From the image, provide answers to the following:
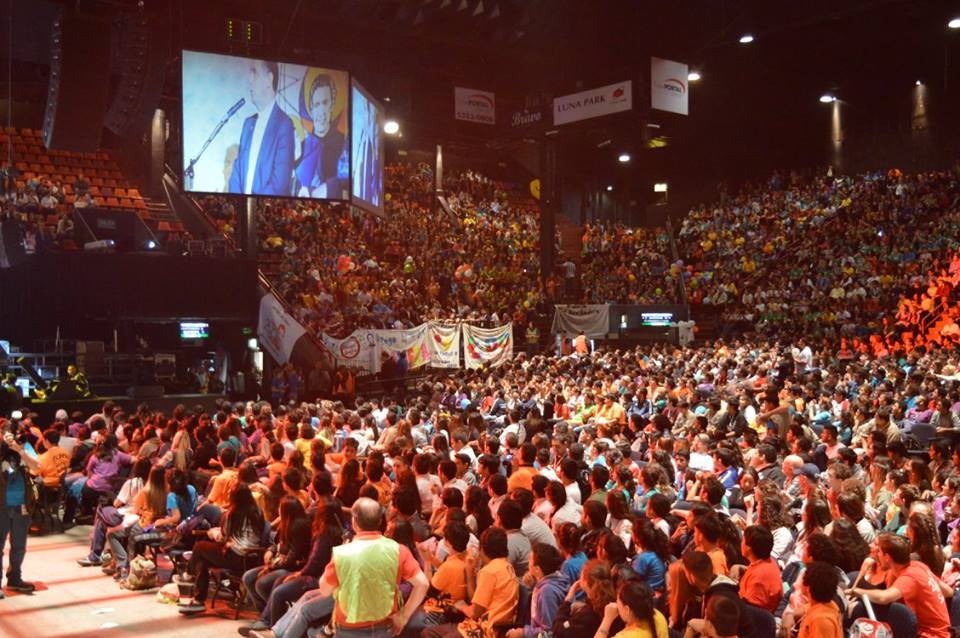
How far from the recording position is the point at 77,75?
14641 millimetres

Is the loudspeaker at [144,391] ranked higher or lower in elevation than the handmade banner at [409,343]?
lower

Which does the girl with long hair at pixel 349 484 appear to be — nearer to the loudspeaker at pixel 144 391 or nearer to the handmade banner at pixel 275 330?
the loudspeaker at pixel 144 391

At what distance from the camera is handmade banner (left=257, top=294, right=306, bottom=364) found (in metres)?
19.7

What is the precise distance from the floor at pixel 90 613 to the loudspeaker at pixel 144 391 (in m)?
8.07

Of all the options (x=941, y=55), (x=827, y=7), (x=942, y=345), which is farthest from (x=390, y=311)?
(x=941, y=55)

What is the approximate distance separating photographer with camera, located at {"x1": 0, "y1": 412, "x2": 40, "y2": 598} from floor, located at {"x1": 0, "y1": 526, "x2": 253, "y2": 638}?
0.53ft

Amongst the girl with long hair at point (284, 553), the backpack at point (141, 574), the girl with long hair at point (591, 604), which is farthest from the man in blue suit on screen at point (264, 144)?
the girl with long hair at point (591, 604)

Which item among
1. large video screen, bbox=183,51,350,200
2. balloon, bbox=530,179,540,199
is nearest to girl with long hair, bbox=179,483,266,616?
large video screen, bbox=183,51,350,200

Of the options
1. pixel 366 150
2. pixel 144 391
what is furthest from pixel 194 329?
pixel 366 150

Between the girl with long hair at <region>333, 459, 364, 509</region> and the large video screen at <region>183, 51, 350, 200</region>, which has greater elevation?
the large video screen at <region>183, 51, 350, 200</region>

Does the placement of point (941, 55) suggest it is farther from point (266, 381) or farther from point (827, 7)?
point (266, 381)

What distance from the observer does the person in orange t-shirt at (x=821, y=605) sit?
14.3 ft

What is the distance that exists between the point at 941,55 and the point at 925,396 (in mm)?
22342

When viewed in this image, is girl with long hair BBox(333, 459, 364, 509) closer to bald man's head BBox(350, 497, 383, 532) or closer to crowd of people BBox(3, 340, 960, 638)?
crowd of people BBox(3, 340, 960, 638)
